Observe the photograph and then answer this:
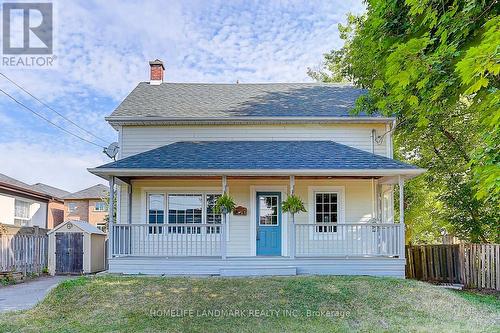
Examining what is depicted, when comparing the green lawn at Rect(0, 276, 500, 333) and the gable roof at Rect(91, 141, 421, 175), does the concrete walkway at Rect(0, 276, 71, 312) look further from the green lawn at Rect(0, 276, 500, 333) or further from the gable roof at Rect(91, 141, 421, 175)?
the gable roof at Rect(91, 141, 421, 175)

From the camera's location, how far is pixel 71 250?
13938mm

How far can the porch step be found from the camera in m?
10.4

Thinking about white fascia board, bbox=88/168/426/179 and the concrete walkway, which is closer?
the concrete walkway

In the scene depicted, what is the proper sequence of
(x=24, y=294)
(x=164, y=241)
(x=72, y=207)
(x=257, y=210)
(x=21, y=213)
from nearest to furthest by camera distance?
(x=24, y=294) < (x=164, y=241) < (x=257, y=210) < (x=21, y=213) < (x=72, y=207)

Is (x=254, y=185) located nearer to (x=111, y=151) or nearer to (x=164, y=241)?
(x=164, y=241)

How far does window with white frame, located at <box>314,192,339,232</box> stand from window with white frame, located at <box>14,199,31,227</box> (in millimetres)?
13586

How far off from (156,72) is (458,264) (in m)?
12.8

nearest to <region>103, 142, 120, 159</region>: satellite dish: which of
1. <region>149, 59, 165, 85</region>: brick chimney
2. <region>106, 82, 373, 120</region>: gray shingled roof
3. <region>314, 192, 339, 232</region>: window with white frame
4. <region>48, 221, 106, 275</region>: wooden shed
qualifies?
<region>106, 82, 373, 120</region>: gray shingled roof

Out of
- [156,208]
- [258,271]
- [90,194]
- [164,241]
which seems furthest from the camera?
[90,194]

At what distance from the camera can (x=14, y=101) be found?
58.4ft

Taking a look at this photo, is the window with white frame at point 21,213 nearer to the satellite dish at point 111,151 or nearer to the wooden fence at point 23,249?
the wooden fence at point 23,249

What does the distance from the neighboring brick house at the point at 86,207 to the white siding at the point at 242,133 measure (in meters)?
23.1

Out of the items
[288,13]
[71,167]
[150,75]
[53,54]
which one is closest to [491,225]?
[288,13]

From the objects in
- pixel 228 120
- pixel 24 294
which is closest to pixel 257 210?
pixel 228 120
